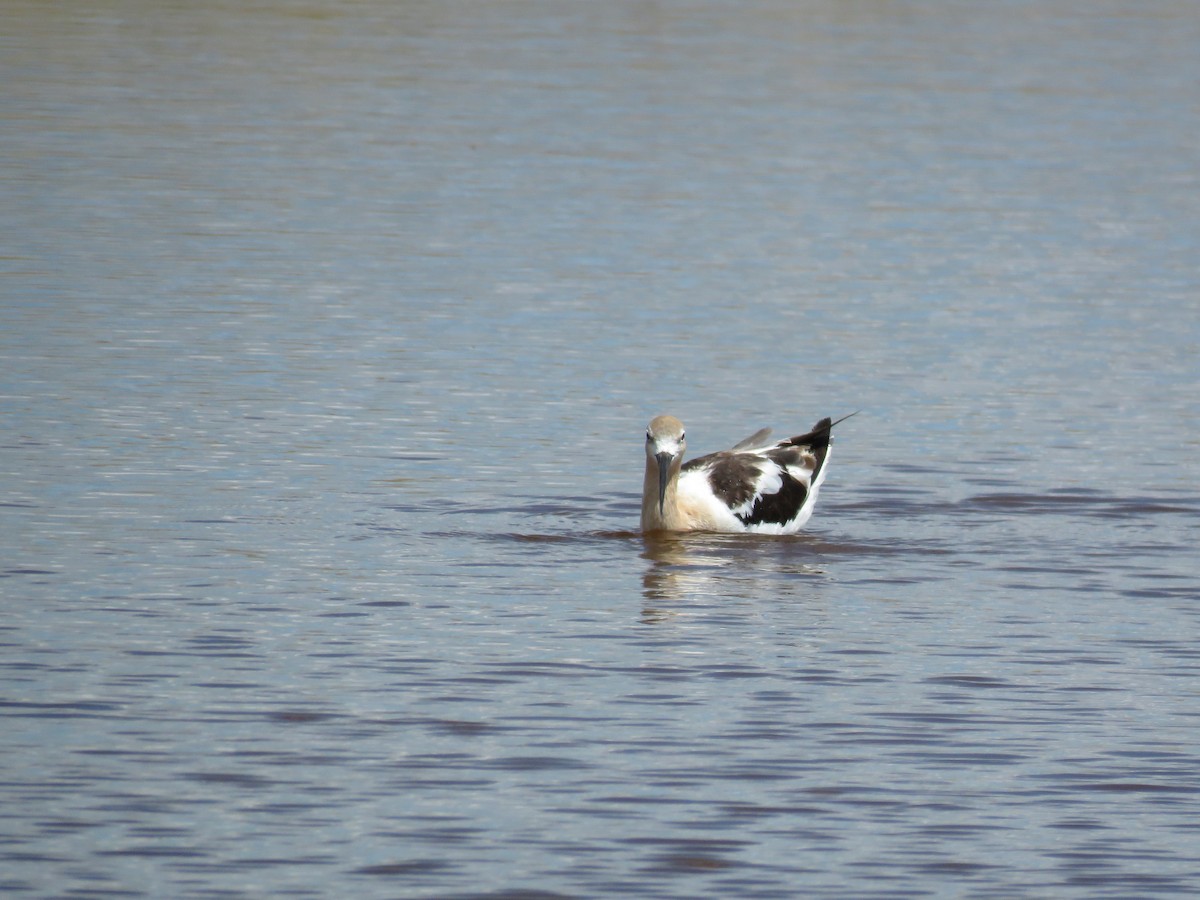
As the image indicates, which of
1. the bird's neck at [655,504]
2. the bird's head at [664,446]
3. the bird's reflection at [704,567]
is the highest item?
the bird's head at [664,446]

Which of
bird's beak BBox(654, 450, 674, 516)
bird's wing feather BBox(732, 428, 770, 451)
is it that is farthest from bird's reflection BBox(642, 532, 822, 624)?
bird's wing feather BBox(732, 428, 770, 451)

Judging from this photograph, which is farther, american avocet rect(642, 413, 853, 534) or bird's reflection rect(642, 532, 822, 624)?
american avocet rect(642, 413, 853, 534)

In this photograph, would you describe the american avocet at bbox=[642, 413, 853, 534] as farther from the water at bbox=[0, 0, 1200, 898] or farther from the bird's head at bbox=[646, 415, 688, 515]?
the water at bbox=[0, 0, 1200, 898]

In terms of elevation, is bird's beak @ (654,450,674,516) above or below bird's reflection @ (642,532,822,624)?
above

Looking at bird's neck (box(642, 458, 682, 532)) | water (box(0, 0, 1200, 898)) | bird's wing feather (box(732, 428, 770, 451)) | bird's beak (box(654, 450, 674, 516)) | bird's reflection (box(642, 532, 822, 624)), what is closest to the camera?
water (box(0, 0, 1200, 898))

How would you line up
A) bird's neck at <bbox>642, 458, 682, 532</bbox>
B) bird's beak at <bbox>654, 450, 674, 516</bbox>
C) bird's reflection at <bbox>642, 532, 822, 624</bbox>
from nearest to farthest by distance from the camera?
bird's reflection at <bbox>642, 532, 822, 624</bbox> < bird's beak at <bbox>654, 450, 674, 516</bbox> < bird's neck at <bbox>642, 458, 682, 532</bbox>

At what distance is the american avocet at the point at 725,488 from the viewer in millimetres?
13695

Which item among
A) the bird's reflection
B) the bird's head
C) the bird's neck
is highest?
the bird's head

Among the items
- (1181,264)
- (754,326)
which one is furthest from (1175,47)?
(754,326)

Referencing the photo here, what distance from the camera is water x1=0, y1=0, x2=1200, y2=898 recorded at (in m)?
8.62

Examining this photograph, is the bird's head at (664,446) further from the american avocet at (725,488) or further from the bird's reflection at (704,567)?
the bird's reflection at (704,567)

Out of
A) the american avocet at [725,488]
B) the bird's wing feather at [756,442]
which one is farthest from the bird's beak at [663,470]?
the bird's wing feather at [756,442]

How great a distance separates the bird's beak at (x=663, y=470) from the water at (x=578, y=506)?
0.25m

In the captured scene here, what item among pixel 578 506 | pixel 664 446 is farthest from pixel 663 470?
pixel 578 506
